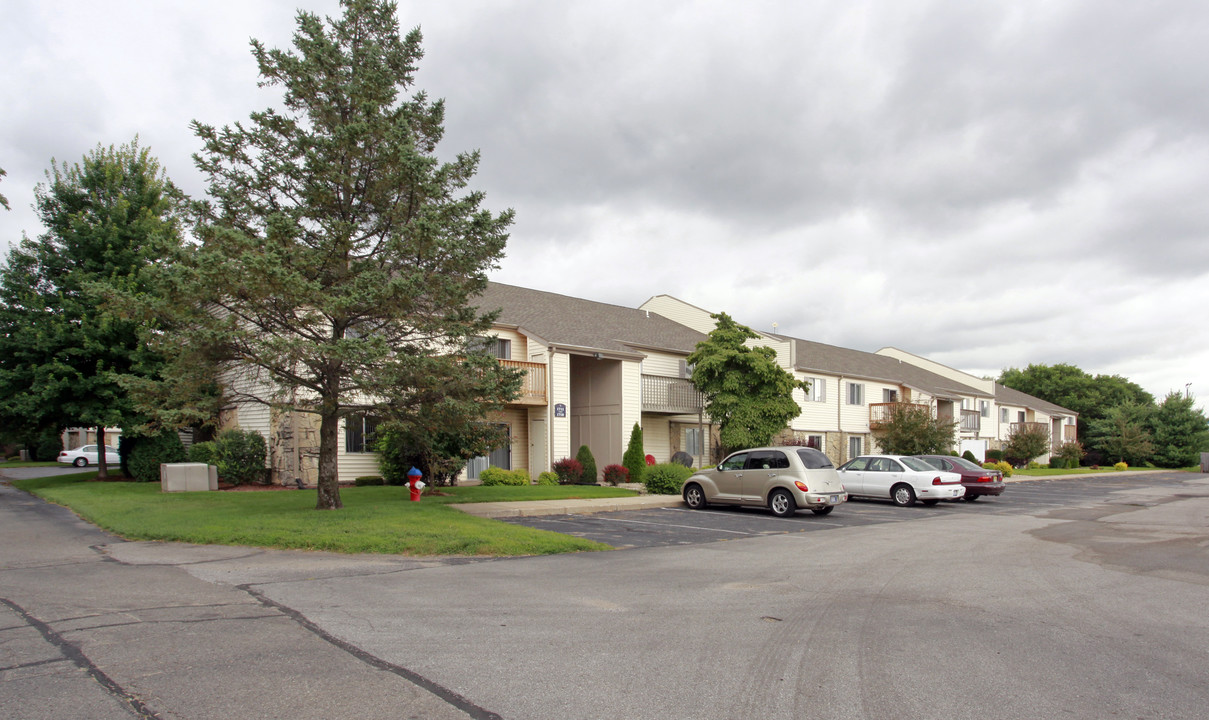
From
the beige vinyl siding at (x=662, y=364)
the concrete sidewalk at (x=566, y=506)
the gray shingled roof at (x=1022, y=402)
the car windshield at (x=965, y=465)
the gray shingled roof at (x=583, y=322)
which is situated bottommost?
the concrete sidewalk at (x=566, y=506)

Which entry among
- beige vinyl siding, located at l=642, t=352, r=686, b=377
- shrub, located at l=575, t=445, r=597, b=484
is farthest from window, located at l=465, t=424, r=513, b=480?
beige vinyl siding, located at l=642, t=352, r=686, b=377

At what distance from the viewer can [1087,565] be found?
11.0m

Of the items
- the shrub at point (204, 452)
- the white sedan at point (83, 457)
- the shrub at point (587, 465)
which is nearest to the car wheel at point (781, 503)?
the shrub at point (587, 465)

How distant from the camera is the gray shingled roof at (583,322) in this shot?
2738 centimetres

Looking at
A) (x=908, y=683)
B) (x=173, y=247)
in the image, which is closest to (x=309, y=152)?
(x=173, y=247)

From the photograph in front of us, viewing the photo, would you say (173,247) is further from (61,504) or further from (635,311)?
(635,311)

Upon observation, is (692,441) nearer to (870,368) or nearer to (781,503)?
(781,503)

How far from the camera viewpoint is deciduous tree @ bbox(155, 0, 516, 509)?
43.4 ft

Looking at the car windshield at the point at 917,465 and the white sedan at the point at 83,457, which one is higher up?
the car windshield at the point at 917,465

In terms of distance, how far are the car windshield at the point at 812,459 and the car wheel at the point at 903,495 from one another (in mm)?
5797

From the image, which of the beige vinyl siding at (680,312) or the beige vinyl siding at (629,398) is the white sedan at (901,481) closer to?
the beige vinyl siding at (629,398)

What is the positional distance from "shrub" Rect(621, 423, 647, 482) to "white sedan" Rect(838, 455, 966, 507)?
22.0 ft

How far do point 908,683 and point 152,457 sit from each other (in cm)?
2471

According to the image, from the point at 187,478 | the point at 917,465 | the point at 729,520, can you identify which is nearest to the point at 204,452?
the point at 187,478
